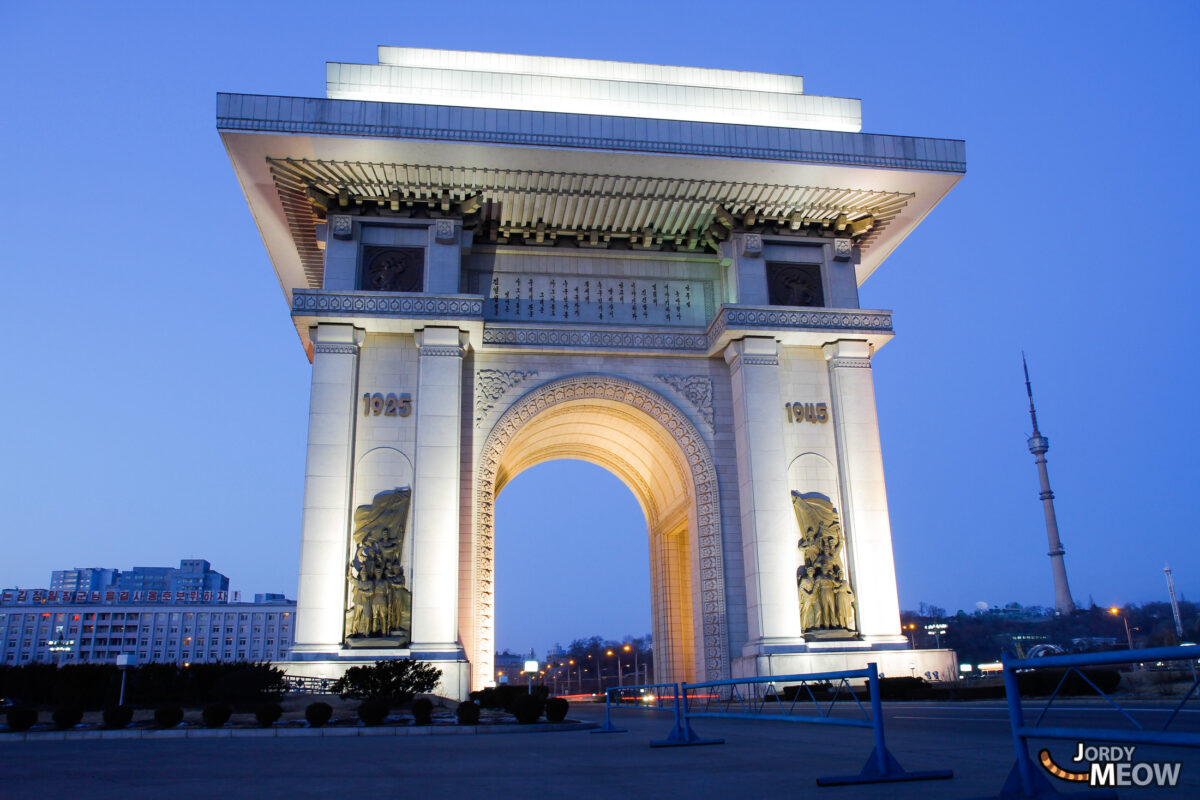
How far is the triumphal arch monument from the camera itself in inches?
876

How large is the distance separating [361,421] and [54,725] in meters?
10.2

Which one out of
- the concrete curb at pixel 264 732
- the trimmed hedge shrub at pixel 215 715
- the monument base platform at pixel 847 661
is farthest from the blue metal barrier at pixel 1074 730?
the monument base platform at pixel 847 661

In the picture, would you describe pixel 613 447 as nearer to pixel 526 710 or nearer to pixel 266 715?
pixel 526 710

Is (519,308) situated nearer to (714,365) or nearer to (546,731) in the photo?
(714,365)

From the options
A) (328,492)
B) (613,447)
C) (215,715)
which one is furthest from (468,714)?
(613,447)

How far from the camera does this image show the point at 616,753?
9.42m

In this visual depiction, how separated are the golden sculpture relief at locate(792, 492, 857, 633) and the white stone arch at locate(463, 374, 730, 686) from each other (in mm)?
2201

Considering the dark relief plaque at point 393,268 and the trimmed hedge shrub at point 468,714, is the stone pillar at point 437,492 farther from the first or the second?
the trimmed hedge shrub at point 468,714

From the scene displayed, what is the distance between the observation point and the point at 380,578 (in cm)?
2170

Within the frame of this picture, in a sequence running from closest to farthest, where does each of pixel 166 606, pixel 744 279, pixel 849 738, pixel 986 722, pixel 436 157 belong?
pixel 849 738 → pixel 986 722 → pixel 436 157 → pixel 744 279 → pixel 166 606

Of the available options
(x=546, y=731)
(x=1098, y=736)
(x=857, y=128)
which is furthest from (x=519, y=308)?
(x=1098, y=736)

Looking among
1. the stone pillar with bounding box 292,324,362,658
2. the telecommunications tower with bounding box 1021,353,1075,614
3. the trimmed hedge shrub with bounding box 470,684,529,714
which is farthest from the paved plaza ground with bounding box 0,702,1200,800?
the telecommunications tower with bounding box 1021,353,1075,614

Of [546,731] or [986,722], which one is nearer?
[986,722]

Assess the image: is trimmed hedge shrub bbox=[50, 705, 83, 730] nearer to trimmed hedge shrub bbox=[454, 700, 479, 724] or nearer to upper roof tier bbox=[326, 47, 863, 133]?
trimmed hedge shrub bbox=[454, 700, 479, 724]
